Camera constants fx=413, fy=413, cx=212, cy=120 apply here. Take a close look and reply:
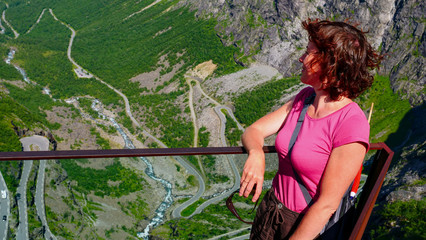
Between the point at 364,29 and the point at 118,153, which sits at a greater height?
the point at 118,153

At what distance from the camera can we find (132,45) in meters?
195

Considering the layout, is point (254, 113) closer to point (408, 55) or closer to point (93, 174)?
point (408, 55)

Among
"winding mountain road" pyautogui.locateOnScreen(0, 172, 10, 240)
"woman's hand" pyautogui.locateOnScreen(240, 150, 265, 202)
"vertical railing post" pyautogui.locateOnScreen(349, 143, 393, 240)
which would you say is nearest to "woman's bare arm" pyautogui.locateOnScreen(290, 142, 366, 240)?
"vertical railing post" pyautogui.locateOnScreen(349, 143, 393, 240)

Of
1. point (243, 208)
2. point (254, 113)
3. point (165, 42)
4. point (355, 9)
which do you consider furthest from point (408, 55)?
point (243, 208)

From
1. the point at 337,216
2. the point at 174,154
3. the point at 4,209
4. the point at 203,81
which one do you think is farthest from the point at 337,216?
the point at 203,81

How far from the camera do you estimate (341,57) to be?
14.0 ft

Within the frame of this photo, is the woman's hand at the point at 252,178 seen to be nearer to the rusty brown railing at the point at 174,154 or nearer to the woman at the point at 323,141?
the woman at the point at 323,141

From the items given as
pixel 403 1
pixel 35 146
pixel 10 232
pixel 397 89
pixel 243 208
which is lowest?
pixel 397 89

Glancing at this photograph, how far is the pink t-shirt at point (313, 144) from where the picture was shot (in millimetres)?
4172

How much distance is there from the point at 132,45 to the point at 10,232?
19624 cm

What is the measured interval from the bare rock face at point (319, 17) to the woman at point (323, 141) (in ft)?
354

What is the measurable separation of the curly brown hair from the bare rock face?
354ft

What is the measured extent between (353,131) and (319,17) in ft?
440

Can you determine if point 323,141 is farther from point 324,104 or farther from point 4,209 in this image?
point 4,209
